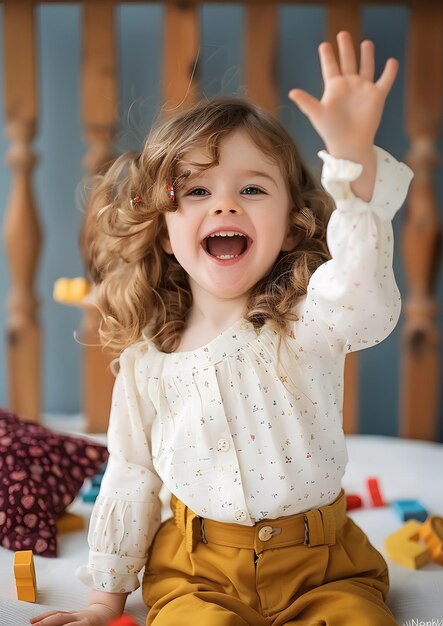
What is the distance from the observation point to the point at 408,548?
3.42ft

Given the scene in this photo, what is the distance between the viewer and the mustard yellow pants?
803 millimetres

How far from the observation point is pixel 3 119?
1.92 meters

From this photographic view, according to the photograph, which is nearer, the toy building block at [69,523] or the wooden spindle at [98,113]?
the toy building block at [69,523]

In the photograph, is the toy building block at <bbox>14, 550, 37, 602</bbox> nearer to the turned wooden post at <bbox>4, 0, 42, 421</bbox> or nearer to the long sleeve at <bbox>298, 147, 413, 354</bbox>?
the long sleeve at <bbox>298, 147, 413, 354</bbox>

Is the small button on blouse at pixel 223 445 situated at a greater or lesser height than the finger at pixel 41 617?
greater

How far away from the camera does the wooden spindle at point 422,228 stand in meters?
1.64

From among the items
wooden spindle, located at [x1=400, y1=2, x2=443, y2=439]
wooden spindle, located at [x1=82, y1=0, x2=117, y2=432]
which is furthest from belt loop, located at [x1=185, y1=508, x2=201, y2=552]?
wooden spindle, located at [x1=400, y1=2, x2=443, y2=439]

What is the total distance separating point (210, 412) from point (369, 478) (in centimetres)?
48

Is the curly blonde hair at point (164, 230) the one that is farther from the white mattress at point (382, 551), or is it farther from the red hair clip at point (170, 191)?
the white mattress at point (382, 551)

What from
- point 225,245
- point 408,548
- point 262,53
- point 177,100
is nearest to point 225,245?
point 225,245

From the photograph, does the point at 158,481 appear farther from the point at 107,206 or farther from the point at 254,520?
the point at 107,206

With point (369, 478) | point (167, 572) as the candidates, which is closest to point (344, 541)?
point (167, 572)

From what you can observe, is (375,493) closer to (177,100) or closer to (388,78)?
(388,78)

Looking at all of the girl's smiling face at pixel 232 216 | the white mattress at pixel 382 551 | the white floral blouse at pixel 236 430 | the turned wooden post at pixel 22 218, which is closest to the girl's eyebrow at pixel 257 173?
the girl's smiling face at pixel 232 216
